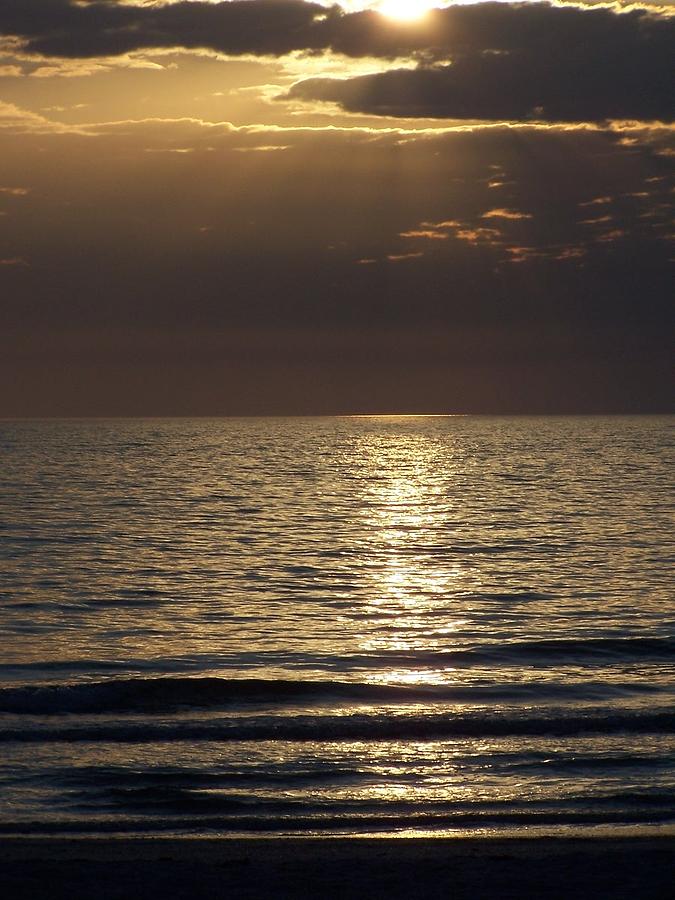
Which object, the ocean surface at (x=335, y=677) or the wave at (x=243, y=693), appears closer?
the ocean surface at (x=335, y=677)

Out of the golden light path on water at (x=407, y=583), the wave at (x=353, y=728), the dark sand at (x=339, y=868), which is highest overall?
the dark sand at (x=339, y=868)

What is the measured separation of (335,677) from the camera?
2261 centimetres

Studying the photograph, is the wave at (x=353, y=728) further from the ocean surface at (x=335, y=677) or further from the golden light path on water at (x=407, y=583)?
the golden light path on water at (x=407, y=583)

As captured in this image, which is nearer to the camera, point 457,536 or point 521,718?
point 521,718

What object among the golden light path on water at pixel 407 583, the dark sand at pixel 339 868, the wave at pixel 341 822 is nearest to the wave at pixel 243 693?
→ the golden light path on water at pixel 407 583

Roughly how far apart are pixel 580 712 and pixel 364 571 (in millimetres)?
20021

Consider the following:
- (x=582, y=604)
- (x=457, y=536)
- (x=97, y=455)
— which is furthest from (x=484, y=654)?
(x=97, y=455)

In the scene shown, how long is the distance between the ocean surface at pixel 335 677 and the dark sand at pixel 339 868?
901 millimetres

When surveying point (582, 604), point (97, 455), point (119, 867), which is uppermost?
point (119, 867)

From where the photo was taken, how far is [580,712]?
19.7 metres

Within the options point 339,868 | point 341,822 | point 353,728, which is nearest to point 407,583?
point 353,728

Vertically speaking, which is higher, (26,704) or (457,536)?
(26,704)

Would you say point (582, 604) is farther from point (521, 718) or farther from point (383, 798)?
point (383, 798)

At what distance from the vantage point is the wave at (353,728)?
1830 cm
